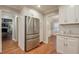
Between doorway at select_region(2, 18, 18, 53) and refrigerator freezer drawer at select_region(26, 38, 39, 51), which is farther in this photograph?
refrigerator freezer drawer at select_region(26, 38, 39, 51)

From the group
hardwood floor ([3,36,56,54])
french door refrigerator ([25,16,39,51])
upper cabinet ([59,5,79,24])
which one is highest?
upper cabinet ([59,5,79,24])

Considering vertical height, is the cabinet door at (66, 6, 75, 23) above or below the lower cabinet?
above

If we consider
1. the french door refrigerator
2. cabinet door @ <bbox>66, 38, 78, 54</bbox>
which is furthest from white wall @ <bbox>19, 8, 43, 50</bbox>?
cabinet door @ <bbox>66, 38, 78, 54</bbox>

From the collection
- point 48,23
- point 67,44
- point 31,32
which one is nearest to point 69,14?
point 48,23

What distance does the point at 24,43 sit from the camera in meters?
1.66

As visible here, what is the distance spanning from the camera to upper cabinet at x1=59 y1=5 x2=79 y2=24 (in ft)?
5.34

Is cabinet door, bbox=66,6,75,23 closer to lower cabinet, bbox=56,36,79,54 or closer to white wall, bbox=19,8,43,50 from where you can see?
lower cabinet, bbox=56,36,79,54

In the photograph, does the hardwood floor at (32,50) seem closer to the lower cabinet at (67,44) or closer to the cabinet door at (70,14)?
the lower cabinet at (67,44)

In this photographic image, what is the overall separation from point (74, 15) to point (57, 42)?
62cm

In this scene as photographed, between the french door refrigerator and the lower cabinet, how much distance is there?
0.43 metres

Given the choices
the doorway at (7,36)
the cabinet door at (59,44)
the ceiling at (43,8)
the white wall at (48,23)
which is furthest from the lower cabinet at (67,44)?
the doorway at (7,36)

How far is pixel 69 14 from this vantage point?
1.72 meters

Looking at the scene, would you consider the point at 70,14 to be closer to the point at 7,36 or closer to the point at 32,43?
the point at 32,43
